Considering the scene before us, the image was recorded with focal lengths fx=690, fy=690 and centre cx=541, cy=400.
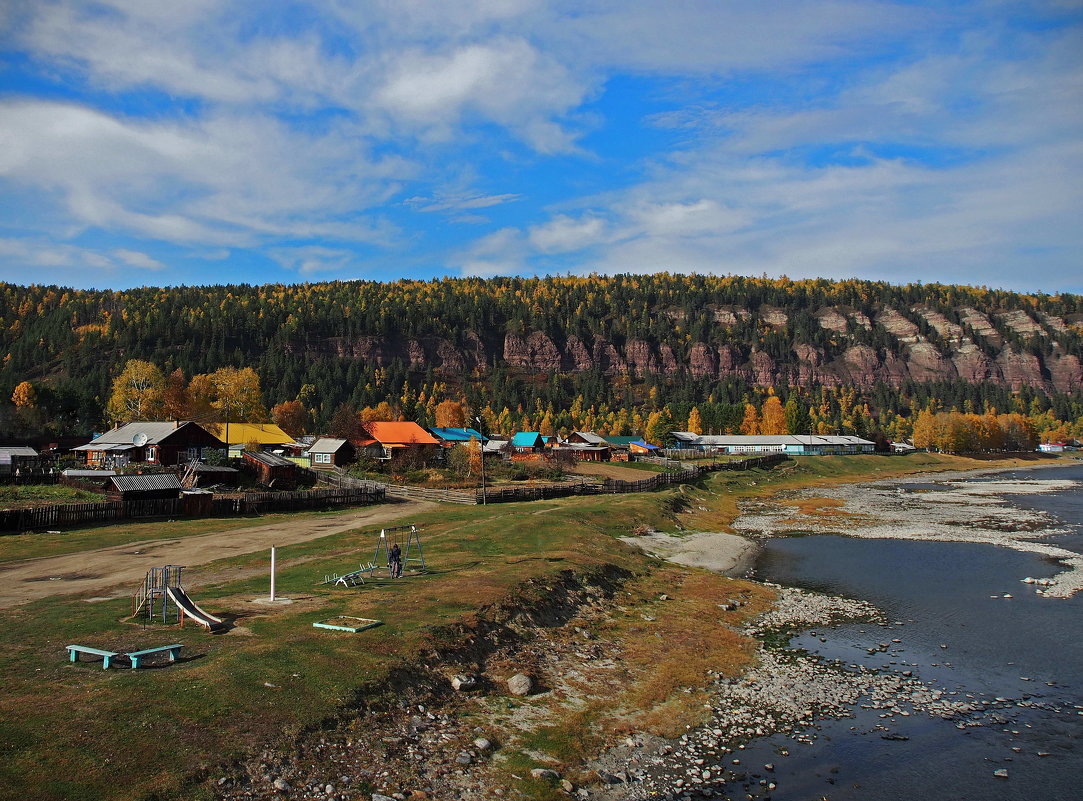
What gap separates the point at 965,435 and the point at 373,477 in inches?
6740

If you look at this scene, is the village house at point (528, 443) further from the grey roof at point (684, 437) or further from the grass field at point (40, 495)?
the grass field at point (40, 495)

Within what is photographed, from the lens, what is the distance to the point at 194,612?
63.8 feet

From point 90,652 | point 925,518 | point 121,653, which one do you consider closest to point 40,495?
point 90,652

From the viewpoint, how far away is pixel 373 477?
265 ft

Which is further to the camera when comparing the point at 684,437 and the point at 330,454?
the point at 684,437

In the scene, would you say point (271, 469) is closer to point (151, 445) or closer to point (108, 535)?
point (151, 445)

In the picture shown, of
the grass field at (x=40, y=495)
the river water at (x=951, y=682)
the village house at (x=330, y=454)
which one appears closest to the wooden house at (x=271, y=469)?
the grass field at (x=40, y=495)

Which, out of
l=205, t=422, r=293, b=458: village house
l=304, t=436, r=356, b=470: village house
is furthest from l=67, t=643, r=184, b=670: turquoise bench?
l=205, t=422, r=293, b=458: village house

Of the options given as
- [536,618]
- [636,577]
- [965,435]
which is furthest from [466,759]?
[965,435]

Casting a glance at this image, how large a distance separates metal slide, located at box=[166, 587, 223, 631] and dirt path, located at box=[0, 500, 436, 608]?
234 inches

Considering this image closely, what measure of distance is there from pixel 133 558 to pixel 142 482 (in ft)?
72.6

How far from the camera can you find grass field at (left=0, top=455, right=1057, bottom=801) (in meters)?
12.0

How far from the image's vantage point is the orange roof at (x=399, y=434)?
309 ft

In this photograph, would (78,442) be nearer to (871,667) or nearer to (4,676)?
(4,676)
